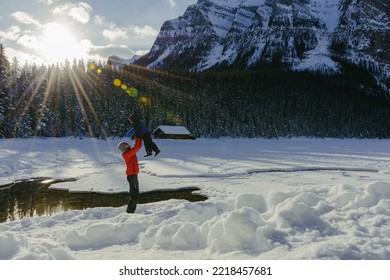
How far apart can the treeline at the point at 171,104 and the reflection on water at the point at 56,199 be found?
4605 centimetres

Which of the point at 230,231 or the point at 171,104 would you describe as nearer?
the point at 230,231

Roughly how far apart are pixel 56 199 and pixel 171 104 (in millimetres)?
81837

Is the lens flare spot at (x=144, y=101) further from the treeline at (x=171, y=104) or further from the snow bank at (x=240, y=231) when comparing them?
the snow bank at (x=240, y=231)

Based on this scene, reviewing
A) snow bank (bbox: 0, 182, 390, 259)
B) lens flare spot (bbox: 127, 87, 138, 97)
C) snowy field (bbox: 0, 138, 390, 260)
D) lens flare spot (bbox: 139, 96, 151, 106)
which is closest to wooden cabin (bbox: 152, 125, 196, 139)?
lens flare spot (bbox: 139, 96, 151, 106)

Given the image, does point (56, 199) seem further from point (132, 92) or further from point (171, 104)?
point (171, 104)

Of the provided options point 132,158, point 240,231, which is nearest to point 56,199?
point 132,158

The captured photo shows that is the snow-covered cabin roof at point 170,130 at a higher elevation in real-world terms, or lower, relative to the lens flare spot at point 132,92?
lower

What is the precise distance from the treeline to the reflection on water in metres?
46.0

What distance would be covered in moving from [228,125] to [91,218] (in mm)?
85397

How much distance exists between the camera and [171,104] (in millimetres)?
94875

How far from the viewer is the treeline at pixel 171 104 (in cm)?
6750

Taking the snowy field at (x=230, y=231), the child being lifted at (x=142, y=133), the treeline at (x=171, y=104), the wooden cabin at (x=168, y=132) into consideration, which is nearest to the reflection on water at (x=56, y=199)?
the snowy field at (x=230, y=231)

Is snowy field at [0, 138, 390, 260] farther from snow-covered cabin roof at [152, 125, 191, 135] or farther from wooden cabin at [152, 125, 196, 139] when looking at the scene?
snow-covered cabin roof at [152, 125, 191, 135]

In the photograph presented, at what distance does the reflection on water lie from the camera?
12.1m
